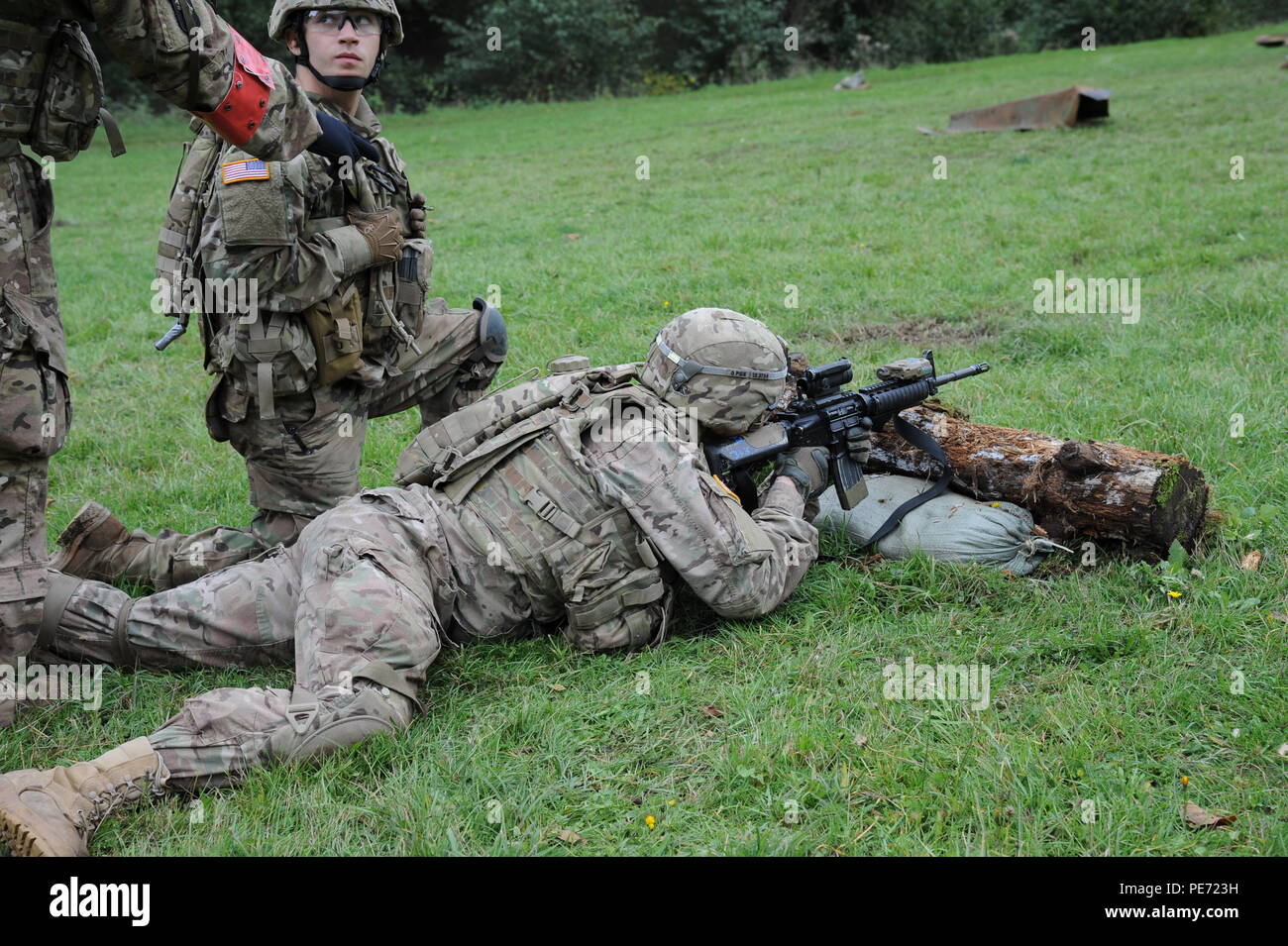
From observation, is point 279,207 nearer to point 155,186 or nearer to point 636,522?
point 636,522

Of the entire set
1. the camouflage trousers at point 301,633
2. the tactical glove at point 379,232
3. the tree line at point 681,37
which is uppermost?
the tree line at point 681,37

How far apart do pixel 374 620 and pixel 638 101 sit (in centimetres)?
2282

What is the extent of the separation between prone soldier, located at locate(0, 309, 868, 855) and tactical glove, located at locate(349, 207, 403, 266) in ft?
2.78

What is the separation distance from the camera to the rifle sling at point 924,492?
4578 mm

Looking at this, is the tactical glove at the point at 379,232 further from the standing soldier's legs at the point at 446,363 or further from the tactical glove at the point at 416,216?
the standing soldier's legs at the point at 446,363

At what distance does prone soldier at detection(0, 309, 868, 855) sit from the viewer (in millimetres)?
3693

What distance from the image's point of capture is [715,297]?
27.0 ft

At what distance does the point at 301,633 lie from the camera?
11.8 feet

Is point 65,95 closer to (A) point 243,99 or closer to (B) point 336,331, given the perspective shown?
(A) point 243,99

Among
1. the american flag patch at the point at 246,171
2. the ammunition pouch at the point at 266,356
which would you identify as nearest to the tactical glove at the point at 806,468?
the ammunition pouch at the point at 266,356

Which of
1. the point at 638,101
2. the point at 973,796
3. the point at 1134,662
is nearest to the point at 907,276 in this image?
the point at 1134,662

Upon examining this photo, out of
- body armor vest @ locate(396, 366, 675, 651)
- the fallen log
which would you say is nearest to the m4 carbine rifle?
the fallen log

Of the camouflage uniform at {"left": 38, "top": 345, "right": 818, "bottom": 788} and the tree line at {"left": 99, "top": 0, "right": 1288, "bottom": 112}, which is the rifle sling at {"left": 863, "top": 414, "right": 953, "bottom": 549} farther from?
the tree line at {"left": 99, "top": 0, "right": 1288, "bottom": 112}

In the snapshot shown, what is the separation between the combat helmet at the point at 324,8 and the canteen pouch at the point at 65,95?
1.04 metres
